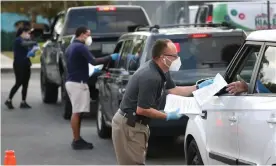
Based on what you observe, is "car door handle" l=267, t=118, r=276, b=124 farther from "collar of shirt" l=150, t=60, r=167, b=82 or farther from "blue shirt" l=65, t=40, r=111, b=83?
"blue shirt" l=65, t=40, r=111, b=83

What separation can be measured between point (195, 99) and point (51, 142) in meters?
5.86

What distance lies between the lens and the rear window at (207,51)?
10.3m

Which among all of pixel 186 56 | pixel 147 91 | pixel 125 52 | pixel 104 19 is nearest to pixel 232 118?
pixel 147 91

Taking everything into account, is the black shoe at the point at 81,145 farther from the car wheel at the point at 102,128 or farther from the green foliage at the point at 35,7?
the green foliage at the point at 35,7

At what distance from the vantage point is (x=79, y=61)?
1149 centimetres

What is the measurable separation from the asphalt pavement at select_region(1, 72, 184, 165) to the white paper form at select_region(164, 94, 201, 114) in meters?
3.49

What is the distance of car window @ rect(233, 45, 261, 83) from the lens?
6.59m

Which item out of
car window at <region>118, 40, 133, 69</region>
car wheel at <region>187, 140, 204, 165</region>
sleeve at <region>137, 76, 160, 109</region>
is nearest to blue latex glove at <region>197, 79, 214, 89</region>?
sleeve at <region>137, 76, 160, 109</region>

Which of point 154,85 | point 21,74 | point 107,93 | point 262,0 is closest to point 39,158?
point 107,93

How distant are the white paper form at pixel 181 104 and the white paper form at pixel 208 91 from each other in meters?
0.14

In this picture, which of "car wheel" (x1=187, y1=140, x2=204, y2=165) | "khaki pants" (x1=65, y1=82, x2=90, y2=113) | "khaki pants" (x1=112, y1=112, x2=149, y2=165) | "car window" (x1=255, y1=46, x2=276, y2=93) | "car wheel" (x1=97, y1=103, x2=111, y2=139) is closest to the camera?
"car window" (x1=255, y1=46, x2=276, y2=93)

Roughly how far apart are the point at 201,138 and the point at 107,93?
4395 millimetres

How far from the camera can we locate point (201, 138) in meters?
7.30

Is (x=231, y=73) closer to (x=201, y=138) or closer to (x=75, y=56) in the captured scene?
(x=201, y=138)
